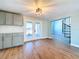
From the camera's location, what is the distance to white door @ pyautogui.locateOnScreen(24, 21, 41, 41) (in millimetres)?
6675

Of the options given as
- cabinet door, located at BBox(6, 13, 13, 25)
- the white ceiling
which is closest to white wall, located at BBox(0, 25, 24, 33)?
cabinet door, located at BBox(6, 13, 13, 25)

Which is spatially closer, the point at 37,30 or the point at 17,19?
the point at 17,19

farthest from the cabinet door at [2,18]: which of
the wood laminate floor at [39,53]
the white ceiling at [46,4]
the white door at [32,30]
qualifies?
the white door at [32,30]

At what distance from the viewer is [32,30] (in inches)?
281

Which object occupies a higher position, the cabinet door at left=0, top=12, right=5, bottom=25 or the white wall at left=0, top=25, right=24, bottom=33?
the cabinet door at left=0, top=12, right=5, bottom=25

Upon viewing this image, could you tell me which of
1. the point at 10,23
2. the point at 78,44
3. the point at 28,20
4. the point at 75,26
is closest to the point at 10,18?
the point at 10,23

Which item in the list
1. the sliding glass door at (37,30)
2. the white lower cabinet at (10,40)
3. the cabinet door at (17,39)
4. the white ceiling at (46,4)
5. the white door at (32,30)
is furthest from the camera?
the sliding glass door at (37,30)

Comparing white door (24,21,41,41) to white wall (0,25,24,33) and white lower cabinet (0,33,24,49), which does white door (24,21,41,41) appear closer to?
white wall (0,25,24,33)

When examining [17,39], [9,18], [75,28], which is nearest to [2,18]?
[9,18]

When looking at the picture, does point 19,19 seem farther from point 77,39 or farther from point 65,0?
point 77,39

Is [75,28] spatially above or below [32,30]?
above

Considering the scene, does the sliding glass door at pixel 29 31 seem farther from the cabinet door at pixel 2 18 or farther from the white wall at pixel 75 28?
the white wall at pixel 75 28

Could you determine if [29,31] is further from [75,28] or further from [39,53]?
[75,28]

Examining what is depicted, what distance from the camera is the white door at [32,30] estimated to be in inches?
263
